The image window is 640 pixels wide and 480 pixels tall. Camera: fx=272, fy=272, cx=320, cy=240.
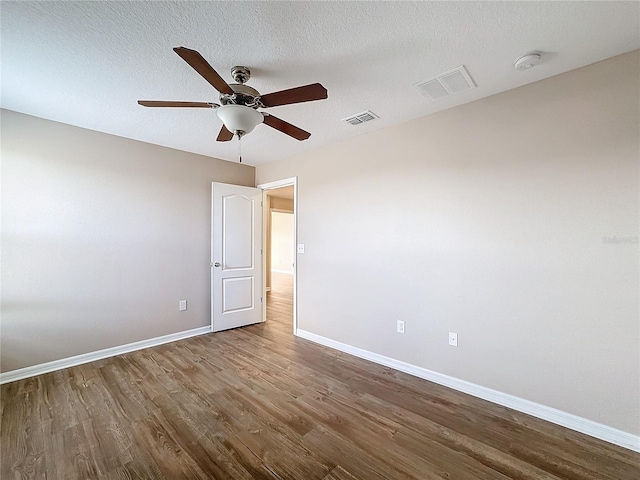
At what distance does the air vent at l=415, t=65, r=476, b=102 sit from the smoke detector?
30 cm

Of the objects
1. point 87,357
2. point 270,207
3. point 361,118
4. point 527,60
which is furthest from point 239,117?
point 270,207

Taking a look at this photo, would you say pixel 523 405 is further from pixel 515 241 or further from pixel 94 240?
pixel 94 240

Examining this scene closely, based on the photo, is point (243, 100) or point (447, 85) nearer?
point (243, 100)

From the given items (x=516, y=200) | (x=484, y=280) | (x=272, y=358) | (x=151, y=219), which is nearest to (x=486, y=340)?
(x=484, y=280)

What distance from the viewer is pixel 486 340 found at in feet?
7.59

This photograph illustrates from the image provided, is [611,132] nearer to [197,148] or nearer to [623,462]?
[623,462]

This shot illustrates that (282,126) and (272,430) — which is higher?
(282,126)

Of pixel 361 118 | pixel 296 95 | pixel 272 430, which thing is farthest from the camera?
pixel 361 118

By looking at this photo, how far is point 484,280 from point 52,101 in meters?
4.10

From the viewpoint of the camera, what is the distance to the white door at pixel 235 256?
3.96 m

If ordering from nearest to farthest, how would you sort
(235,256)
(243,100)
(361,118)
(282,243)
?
1. (243,100)
2. (361,118)
3. (235,256)
4. (282,243)

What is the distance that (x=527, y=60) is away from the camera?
1.80m

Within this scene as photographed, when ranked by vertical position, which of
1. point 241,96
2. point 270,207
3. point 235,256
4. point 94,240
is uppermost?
point 241,96

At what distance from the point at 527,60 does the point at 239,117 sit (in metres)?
1.96
